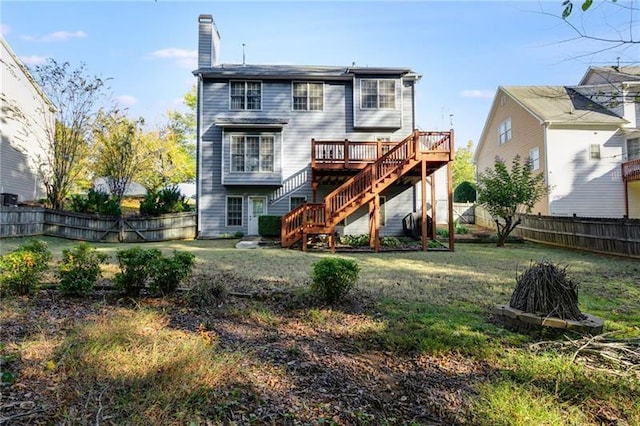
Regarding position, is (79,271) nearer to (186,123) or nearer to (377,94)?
(377,94)

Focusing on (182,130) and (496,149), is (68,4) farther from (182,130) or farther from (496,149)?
(182,130)

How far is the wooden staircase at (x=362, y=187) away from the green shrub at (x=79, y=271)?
7.61 metres

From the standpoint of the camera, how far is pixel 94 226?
14.4m

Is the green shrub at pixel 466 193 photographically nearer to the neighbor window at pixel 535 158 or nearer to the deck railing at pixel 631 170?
the neighbor window at pixel 535 158

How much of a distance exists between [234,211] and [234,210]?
0.05 metres

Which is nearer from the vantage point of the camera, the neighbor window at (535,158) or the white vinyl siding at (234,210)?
the white vinyl siding at (234,210)

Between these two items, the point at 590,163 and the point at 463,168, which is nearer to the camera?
the point at 590,163

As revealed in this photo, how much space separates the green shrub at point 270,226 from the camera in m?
15.3

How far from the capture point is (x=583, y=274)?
25.5 ft

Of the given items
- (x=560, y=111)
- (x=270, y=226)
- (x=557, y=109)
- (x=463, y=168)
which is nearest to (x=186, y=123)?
(x=270, y=226)

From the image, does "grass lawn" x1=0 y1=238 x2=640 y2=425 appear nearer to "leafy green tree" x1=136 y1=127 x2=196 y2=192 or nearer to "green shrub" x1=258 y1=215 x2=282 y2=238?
"green shrub" x1=258 y1=215 x2=282 y2=238

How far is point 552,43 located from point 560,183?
1687 centimetres

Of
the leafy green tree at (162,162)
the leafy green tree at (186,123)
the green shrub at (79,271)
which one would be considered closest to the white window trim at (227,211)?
the leafy green tree at (162,162)

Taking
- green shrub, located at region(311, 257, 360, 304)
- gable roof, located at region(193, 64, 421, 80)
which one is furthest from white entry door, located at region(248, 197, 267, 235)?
green shrub, located at region(311, 257, 360, 304)
